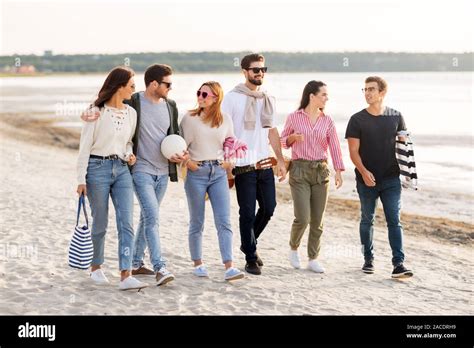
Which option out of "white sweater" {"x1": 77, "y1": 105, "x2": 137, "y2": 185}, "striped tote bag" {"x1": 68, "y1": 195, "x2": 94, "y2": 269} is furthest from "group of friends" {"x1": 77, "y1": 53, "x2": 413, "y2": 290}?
"striped tote bag" {"x1": 68, "y1": 195, "x2": 94, "y2": 269}

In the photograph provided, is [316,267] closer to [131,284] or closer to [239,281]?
[239,281]

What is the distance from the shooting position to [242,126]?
258 inches

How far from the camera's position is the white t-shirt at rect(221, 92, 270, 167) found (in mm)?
6531

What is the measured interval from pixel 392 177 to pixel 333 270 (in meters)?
1.16

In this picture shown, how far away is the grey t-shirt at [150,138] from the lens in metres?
5.98

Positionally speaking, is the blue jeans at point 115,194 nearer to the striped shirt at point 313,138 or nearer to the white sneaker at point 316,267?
the striped shirt at point 313,138

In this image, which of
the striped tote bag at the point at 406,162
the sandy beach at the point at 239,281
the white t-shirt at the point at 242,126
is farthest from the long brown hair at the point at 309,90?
the sandy beach at the point at 239,281

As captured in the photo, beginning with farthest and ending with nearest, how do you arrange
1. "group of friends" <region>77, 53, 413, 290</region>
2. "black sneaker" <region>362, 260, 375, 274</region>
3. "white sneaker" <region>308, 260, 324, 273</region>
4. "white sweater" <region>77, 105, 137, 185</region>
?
"black sneaker" <region>362, 260, 375, 274</region>
"white sneaker" <region>308, 260, 324, 273</region>
"group of friends" <region>77, 53, 413, 290</region>
"white sweater" <region>77, 105, 137, 185</region>

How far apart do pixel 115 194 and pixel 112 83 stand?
0.82 m

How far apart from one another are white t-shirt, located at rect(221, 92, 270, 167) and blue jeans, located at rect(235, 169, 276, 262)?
144mm

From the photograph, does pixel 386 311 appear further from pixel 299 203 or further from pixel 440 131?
pixel 440 131


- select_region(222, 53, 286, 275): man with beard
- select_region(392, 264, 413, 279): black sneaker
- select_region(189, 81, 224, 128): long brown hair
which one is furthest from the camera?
select_region(392, 264, 413, 279): black sneaker

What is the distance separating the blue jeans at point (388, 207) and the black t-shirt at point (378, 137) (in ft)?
0.29

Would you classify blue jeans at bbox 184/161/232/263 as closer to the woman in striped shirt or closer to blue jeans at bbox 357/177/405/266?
the woman in striped shirt
